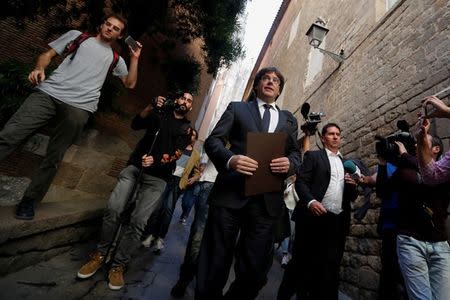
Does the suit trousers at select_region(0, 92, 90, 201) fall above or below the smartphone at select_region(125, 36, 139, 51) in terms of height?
below

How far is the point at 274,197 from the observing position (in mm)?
1919

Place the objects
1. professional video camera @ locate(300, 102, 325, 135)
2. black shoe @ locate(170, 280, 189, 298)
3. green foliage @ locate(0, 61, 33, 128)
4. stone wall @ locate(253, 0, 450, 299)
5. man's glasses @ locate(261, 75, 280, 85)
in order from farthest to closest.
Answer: stone wall @ locate(253, 0, 450, 299) < green foliage @ locate(0, 61, 33, 128) < professional video camera @ locate(300, 102, 325, 135) < black shoe @ locate(170, 280, 189, 298) < man's glasses @ locate(261, 75, 280, 85)

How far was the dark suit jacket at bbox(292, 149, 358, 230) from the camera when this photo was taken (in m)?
2.90

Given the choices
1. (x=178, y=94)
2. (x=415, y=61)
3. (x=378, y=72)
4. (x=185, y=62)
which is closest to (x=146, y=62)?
(x=185, y=62)

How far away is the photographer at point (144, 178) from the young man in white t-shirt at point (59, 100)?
0.60 m

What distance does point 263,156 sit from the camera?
1854 millimetres

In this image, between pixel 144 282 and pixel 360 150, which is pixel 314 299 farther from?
pixel 360 150

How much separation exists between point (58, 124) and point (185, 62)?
590 cm

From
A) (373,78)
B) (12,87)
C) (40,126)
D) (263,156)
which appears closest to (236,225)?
(263,156)

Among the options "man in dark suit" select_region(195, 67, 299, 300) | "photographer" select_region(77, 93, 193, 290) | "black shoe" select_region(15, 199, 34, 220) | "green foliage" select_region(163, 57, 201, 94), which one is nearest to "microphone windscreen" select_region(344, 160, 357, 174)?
"man in dark suit" select_region(195, 67, 299, 300)

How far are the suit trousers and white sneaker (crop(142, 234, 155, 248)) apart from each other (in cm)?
178

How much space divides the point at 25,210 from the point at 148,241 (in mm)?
1918

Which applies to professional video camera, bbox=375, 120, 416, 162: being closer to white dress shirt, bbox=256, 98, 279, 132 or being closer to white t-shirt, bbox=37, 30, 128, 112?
white dress shirt, bbox=256, 98, 279, 132

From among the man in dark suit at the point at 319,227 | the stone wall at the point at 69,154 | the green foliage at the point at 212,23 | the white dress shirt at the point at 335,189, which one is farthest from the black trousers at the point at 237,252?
the green foliage at the point at 212,23
